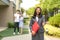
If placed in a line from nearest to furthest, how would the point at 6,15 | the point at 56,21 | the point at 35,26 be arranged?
the point at 35,26 < the point at 56,21 < the point at 6,15

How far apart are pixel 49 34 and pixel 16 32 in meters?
2.86

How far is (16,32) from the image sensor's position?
55.9 feet

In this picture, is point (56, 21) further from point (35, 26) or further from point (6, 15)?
point (6, 15)

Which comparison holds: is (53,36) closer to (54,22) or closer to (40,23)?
(54,22)

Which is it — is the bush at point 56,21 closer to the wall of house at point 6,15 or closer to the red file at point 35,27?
the red file at point 35,27

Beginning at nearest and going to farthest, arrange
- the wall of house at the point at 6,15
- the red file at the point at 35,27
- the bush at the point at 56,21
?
the red file at the point at 35,27, the bush at the point at 56,21, the wall of house at the point at 6,15

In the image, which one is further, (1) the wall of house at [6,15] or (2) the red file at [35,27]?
(1) the wall of house at [6,15]

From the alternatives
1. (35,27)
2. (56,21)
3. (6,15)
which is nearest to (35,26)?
(35,27)

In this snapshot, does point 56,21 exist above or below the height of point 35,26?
below

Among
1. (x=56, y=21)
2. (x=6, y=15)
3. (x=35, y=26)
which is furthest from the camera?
(x=6, y=15)

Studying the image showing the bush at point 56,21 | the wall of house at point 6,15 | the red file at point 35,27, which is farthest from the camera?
the wall of house at point 6,15

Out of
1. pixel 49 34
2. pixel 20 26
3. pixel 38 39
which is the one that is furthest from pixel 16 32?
pixel 38 39

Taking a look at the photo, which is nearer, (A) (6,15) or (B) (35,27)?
(B) (35,27)

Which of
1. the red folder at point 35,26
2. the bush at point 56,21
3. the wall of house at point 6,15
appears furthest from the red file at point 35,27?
the wall of house at point 6,15
